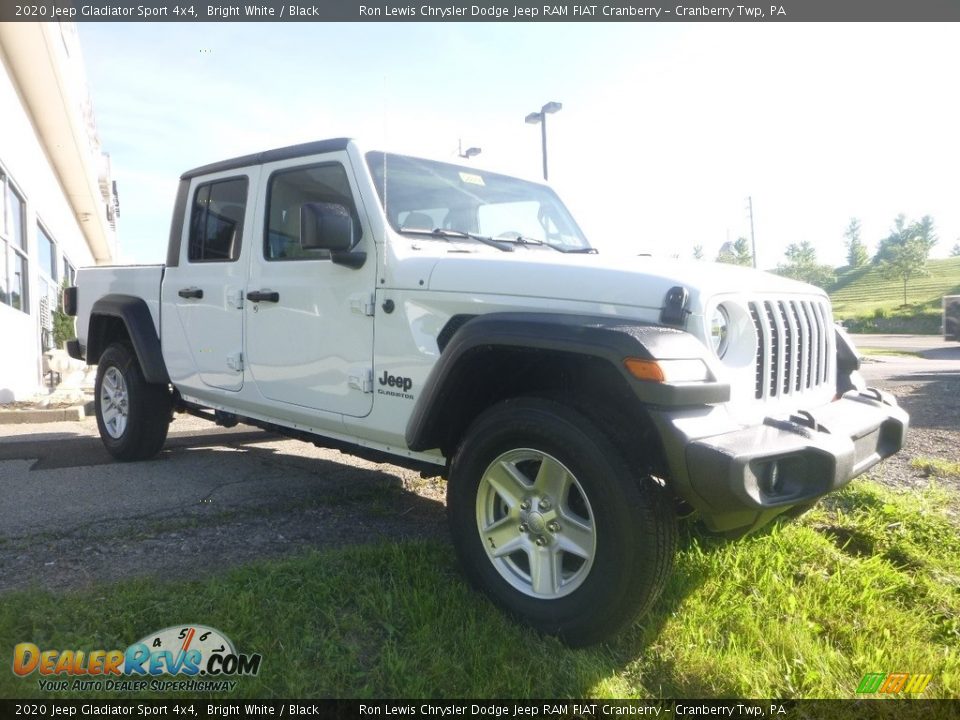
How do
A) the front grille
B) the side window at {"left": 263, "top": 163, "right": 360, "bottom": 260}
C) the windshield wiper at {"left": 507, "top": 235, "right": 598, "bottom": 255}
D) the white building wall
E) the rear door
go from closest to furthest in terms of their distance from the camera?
the front grille
the side window at {"left": 263, "top": 163, "right": 360, "bottom": 260}
the windshield wiper at {"left": 507, "top": 235, "right": 598, "bottom": 255}
the rear door
the white building wall

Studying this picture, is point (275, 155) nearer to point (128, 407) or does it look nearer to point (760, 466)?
point (128, 407)

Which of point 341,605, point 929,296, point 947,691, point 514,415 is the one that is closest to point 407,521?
point 341,605

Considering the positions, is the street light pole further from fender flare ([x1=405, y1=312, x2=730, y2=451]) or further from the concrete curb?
fender flare ([x1=405, y1=312, x2=730, y2=451])

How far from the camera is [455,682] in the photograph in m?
2.47

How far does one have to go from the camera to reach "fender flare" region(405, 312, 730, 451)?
2.50m

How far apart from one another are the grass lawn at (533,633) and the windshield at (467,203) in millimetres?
1700

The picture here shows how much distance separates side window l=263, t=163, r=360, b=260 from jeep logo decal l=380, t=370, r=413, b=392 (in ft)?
2.69

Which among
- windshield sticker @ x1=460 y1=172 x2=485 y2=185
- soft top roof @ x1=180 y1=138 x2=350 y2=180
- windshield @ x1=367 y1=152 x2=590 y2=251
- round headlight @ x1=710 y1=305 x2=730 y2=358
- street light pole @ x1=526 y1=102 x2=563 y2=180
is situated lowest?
round headlight @ x1=710 y1=305 x2=730 y2=358

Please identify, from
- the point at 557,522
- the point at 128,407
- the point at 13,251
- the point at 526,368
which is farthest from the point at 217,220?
the point at 13,251

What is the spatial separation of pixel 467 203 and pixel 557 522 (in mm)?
2026

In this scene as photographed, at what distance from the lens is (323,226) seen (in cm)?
340

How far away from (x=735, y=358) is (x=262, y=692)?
6.76 feet

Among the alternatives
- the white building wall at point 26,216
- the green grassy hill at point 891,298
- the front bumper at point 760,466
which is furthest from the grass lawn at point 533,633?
the green grassy hill at point 891,298

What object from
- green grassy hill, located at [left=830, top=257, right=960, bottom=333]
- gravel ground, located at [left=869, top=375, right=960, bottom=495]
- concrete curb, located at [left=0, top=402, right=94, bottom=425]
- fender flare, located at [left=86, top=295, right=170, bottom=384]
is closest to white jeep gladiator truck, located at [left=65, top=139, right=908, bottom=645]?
fender flare, located at [left=86, top=295, right=170, bottom=384]
